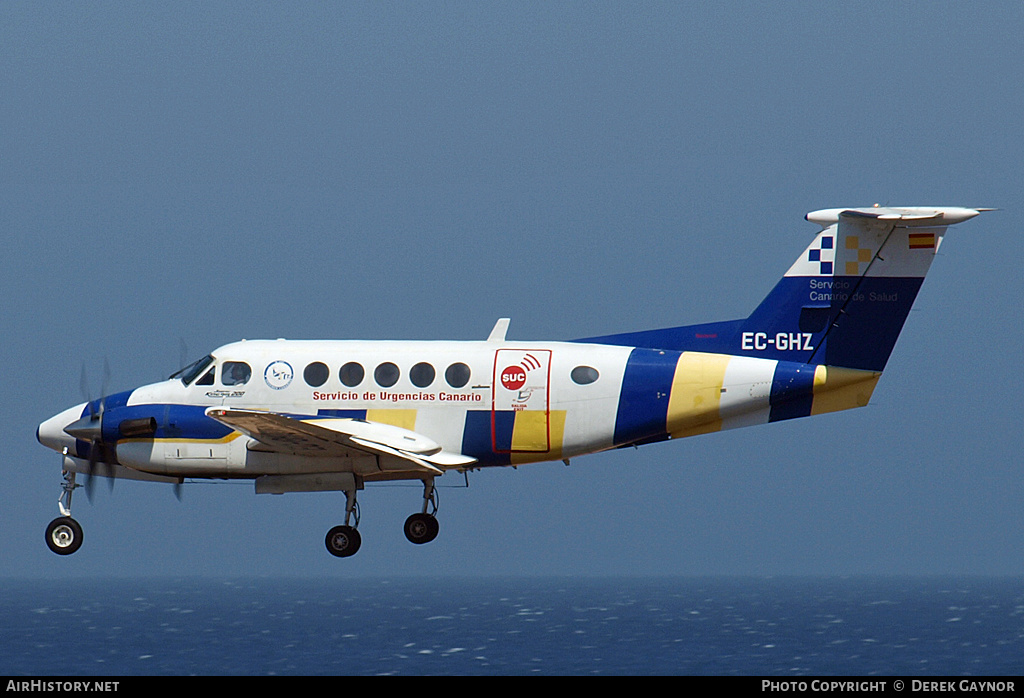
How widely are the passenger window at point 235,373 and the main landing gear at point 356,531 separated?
3.06 m

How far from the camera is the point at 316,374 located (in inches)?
1094

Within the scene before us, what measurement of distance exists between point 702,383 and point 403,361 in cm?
585

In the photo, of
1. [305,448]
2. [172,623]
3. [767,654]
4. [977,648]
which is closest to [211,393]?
[305,448]

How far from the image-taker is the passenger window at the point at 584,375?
2720 centimetres

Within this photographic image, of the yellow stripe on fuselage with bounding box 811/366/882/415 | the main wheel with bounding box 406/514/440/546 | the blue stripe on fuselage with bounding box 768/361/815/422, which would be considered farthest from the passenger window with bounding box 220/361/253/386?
the yellow stripe on fuselage with bounding box 811/366/882/415

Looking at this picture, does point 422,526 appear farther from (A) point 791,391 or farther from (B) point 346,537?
(A) point 791,391

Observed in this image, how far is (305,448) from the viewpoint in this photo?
27.4 m

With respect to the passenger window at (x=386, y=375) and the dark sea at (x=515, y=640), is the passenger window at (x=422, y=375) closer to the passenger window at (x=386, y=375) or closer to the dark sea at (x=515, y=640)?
the passenger window at (x=386, y=375)

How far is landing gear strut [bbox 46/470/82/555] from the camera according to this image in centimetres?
2877

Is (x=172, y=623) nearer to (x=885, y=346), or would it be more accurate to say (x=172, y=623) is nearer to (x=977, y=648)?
(x=977, y=648)

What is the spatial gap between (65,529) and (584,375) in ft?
36.6

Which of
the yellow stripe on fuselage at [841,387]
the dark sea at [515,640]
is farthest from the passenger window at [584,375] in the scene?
the dark sea at [515,640]
